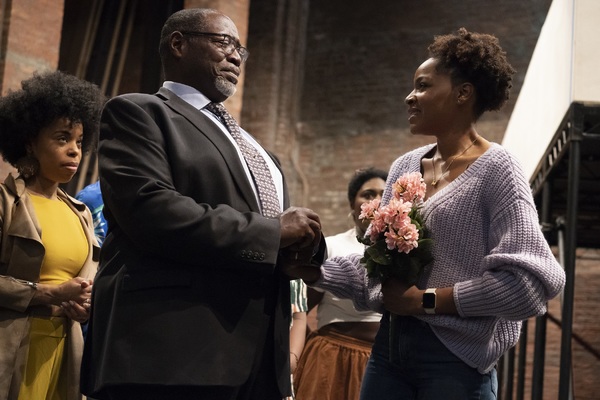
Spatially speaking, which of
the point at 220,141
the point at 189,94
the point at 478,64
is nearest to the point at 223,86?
the point at 189,94

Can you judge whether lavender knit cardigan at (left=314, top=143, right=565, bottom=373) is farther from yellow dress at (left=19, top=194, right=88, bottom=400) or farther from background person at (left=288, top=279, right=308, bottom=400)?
background person at (left=288, top=279, right=308, bottom=400)

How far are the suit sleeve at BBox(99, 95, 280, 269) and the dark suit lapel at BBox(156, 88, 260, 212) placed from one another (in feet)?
0.05

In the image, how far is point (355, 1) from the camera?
499 inches

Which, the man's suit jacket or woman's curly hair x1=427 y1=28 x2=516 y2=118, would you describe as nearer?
the man's suit jacket

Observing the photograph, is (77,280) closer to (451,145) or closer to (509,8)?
(451,145)

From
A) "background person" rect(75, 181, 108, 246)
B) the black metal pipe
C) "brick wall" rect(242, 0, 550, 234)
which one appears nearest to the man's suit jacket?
"background person" rect(75, 181, 108, 246)

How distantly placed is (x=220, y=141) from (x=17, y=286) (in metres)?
1.18

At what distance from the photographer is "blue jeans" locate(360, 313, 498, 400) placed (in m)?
2.82

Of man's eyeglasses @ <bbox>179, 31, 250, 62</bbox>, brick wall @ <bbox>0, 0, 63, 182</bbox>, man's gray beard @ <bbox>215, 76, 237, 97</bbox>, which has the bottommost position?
man's gray beard @ <bbox>215, 76, 237, 97</bbox>

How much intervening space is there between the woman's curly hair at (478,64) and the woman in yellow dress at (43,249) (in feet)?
5.18

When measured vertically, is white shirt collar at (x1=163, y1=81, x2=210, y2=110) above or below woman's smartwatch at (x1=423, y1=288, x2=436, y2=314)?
above

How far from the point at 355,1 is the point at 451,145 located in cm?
988

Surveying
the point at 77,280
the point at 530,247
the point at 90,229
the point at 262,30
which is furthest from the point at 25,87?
the point at 262,30

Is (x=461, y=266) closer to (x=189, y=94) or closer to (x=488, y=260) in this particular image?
(x=488, y=260)
